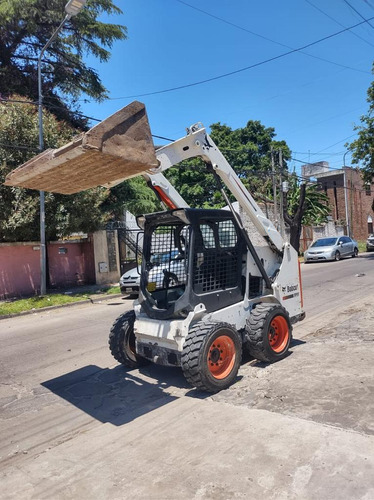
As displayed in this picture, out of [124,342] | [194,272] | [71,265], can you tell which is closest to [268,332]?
[194,272]

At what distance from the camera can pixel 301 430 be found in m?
3.63

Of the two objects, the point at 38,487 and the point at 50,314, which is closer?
the point at 38,487

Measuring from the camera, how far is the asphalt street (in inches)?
117

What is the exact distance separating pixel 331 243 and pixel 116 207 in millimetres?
13093

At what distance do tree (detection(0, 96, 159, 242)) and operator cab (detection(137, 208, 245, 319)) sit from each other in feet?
31.5

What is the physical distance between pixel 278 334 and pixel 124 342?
2194 mm

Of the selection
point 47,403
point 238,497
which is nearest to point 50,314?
point 47,403

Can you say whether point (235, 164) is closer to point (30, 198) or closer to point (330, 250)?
point (330, 250)

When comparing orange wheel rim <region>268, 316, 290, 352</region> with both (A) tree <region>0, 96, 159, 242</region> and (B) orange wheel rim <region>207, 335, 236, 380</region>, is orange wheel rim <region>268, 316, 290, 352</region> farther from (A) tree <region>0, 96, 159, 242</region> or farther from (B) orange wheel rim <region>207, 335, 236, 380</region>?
(A) tree <region>0, 96, 159, 242</region>

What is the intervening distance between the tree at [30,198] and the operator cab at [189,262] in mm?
9599

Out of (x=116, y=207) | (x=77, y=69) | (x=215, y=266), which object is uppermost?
(x=77, y=69)

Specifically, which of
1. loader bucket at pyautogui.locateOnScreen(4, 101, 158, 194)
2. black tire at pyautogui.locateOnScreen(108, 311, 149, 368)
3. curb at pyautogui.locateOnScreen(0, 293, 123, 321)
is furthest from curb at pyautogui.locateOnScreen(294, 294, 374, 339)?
curb at pyautogui.locateOnScreen(0, 293, 123, 321)

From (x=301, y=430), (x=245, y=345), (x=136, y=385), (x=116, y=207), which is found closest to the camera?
(x=301, y=430)

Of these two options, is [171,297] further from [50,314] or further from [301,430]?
[50,314]
